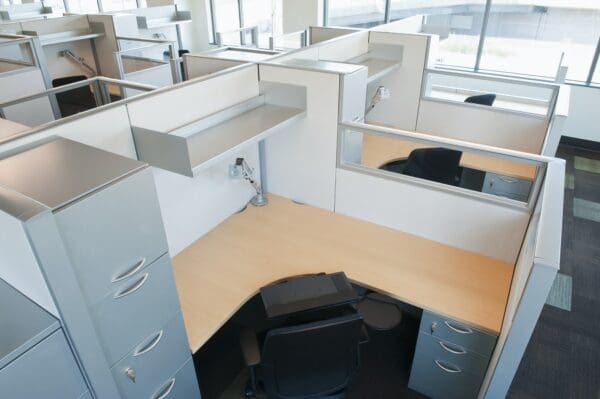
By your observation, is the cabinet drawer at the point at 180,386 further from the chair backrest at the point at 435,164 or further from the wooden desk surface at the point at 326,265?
the chair backrest at the point at 435,164

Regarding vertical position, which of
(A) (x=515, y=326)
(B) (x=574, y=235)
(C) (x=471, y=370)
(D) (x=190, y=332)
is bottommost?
(B) (x=574, y=235)

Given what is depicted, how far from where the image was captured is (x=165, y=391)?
166 cm

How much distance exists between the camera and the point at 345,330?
1.51m

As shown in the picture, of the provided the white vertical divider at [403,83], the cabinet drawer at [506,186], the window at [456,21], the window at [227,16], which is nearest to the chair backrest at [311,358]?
the cabinet drawer at [506,186]

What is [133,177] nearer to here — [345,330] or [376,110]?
[345,330]

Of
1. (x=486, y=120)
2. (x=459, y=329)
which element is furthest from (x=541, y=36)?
(x=459, y=329)

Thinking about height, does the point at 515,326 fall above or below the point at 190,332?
above

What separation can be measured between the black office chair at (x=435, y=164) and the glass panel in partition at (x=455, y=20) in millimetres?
2764

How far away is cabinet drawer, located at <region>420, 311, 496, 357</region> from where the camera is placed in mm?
1748

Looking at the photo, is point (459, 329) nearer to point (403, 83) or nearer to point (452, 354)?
point (452, 354)

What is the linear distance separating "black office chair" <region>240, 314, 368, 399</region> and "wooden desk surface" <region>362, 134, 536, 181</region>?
159 centimetres

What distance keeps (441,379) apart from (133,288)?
4.94 ft

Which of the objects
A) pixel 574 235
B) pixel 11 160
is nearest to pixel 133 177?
pixel 11 160

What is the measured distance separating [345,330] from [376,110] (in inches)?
100
